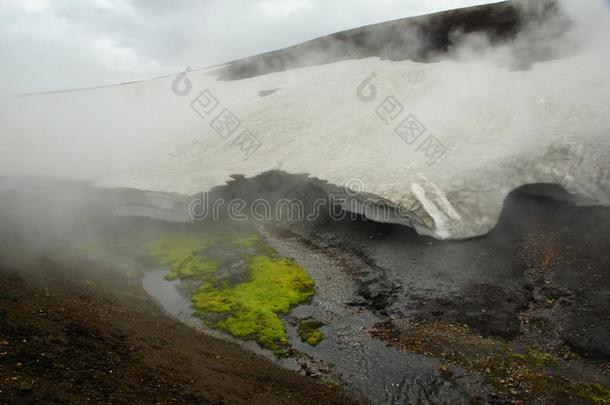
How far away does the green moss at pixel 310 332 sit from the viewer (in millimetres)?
18312

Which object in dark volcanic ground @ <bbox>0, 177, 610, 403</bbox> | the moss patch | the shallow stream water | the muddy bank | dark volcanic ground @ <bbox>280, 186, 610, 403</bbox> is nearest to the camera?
the muddy bank

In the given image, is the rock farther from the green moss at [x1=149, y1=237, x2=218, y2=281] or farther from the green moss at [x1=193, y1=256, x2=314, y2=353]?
the green moss at [x1=149, y1=237, x2=218, y2=281]

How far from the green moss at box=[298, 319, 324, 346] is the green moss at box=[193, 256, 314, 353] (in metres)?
0.81

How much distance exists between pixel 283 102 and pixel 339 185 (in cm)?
1877

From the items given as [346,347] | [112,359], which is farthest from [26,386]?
[346,347]

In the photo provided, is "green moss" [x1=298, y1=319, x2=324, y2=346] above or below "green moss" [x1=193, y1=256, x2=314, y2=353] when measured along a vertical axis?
below

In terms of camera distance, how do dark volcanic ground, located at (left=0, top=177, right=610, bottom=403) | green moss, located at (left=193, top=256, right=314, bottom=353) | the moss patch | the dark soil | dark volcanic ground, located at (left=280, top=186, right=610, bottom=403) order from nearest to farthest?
the dark soil
dark volcanic ground, located at (left=0, top=177, right=610, bottom=403)
dark volcanic ground, located at (left=280, top=186, right=610, bottom=403)
green moss, located at (left=193, top=256, right=314, bottom=353)
the moss patch

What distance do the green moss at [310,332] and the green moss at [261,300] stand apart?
81 cm

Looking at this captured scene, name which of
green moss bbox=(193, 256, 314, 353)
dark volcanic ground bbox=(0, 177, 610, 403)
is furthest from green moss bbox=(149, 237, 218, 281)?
green moss bbox=(193, 256, 314, 353)

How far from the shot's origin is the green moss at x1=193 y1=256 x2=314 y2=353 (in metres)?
19.1

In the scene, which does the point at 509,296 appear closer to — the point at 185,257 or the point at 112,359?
the point at 112,359

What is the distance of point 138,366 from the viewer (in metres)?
13.6

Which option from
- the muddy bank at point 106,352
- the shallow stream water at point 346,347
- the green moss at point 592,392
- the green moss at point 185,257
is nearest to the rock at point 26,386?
the muddy bank at point 106,352

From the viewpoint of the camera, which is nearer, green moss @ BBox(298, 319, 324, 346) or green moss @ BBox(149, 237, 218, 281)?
green moss @ BBox(298, 319, 324, 346)
